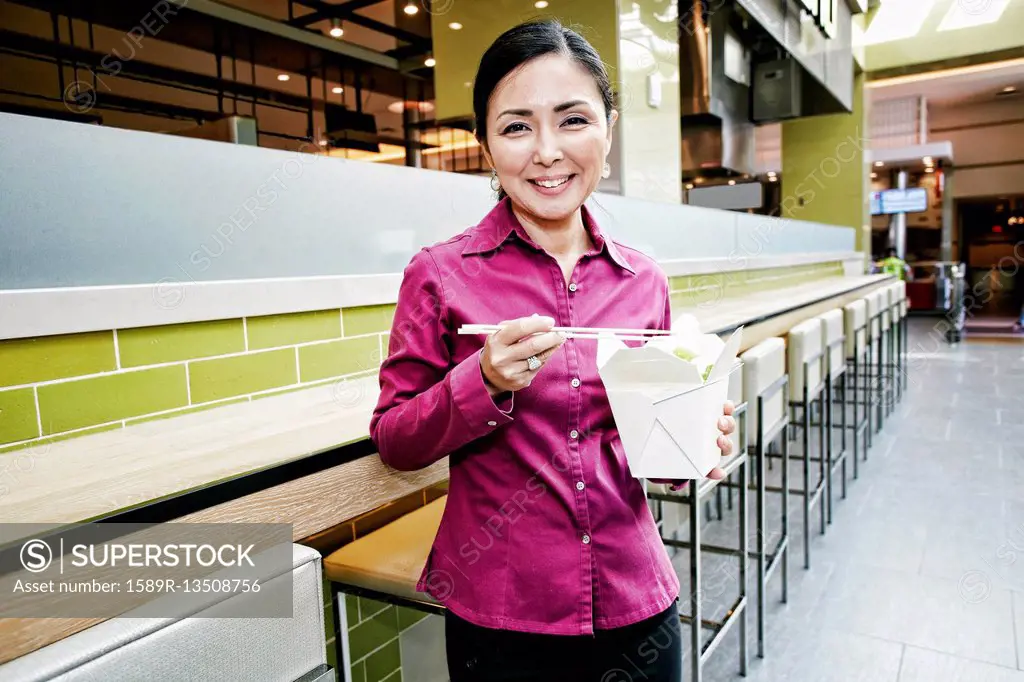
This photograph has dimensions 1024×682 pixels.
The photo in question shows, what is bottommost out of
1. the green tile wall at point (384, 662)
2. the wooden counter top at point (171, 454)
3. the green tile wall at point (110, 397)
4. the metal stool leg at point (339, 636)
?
the green tile wall at point (384, 662)

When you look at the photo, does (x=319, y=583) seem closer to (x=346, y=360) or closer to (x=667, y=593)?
(x=667, y=593)

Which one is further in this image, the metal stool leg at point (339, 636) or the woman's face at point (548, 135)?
the metal stool leg at point (339, 636)

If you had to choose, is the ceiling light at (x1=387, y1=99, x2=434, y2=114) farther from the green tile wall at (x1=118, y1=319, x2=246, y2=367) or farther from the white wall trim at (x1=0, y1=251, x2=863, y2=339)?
the green tile wall at (x1=118, y1=319, x2=246, y2=367)

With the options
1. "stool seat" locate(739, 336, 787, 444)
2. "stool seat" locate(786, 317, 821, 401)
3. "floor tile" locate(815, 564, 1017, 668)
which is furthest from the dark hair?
"floor tile" locate(815, 564, 1017, 668)

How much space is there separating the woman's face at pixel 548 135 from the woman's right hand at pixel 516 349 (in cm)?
28

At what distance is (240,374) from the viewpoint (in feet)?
5.12

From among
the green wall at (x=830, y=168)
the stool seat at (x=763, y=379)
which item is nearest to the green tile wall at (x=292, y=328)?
the stool seat at (x=763, y=379)

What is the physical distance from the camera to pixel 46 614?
23.6 inches

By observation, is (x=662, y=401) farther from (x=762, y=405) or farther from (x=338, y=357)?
(x=762, y=405)

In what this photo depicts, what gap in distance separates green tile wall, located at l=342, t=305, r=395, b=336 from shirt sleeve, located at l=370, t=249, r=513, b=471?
88cm

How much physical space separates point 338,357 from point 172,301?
18.4 inches

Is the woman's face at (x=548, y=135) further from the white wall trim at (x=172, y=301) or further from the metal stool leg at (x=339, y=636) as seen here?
the metal stool leg at (x=339, y=636)

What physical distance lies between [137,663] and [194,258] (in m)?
1.12

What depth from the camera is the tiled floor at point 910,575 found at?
7.63 feet
